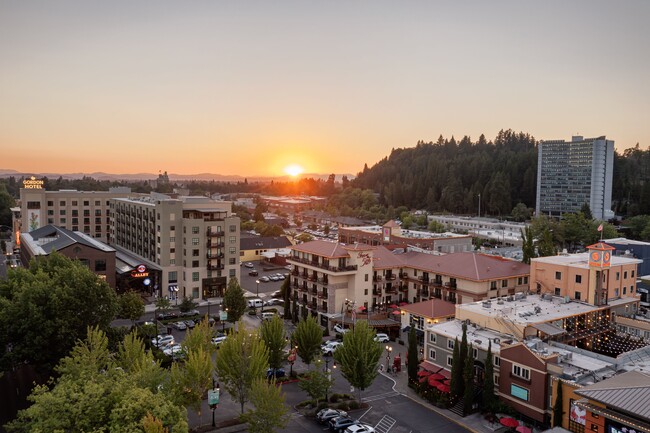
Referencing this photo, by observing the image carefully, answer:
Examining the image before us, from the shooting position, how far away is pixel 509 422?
28.5m

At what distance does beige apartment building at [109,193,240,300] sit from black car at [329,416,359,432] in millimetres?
35761

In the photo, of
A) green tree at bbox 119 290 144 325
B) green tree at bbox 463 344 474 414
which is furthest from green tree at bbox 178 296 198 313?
green tree at bbox 463 344 474 414

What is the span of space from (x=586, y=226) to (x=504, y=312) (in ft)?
221

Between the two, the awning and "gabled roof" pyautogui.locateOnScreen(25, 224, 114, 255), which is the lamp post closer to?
the awning

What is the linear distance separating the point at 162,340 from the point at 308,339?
15579 millimetres

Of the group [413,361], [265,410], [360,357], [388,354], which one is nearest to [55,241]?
[388,354]

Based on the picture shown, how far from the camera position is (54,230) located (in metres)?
69.5

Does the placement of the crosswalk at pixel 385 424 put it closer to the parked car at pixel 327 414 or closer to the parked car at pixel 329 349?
→ the parked car at pixel 327 414

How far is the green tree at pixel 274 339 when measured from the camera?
3409 cm

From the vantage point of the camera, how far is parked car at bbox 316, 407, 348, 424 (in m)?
29.8

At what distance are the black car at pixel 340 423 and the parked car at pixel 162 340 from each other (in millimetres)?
18859

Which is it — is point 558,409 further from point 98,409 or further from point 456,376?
point 98,409

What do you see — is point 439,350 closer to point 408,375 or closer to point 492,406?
point 408,375

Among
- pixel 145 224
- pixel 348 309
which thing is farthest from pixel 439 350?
pixel 145 224
